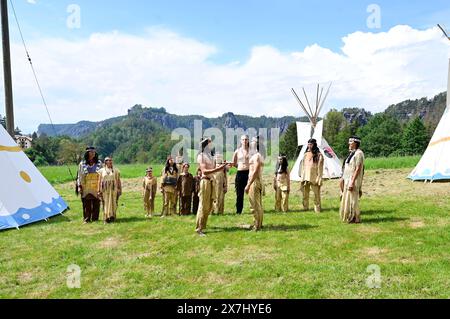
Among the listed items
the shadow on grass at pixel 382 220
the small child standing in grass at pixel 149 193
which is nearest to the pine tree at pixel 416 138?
the shadow on grass at pixel 382 220

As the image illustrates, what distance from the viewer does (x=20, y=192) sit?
30.5ft

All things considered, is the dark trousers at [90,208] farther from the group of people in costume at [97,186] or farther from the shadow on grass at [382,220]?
the shadow on grass at [382,220]

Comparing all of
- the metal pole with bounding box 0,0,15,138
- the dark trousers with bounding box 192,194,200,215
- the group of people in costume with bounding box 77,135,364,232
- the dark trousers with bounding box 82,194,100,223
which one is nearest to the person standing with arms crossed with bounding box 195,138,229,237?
the group of people in costume with bounding box 77,135,364,232

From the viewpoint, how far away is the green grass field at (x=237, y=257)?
498cm

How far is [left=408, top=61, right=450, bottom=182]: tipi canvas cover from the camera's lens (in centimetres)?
1489

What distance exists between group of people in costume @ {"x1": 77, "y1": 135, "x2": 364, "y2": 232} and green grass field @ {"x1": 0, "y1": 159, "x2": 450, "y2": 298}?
0.43 m

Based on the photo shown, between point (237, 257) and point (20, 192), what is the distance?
5.94m

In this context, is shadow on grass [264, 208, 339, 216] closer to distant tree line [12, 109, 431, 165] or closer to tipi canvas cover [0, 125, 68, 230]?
tipi canvas cover [0, 125, 68, 230]

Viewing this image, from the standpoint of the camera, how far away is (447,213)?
920 centimetres

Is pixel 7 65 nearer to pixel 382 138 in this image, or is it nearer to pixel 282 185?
pixel 282 185

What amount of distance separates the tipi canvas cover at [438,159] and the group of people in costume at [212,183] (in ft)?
24.1

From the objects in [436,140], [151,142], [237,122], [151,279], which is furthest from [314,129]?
[237,122]
